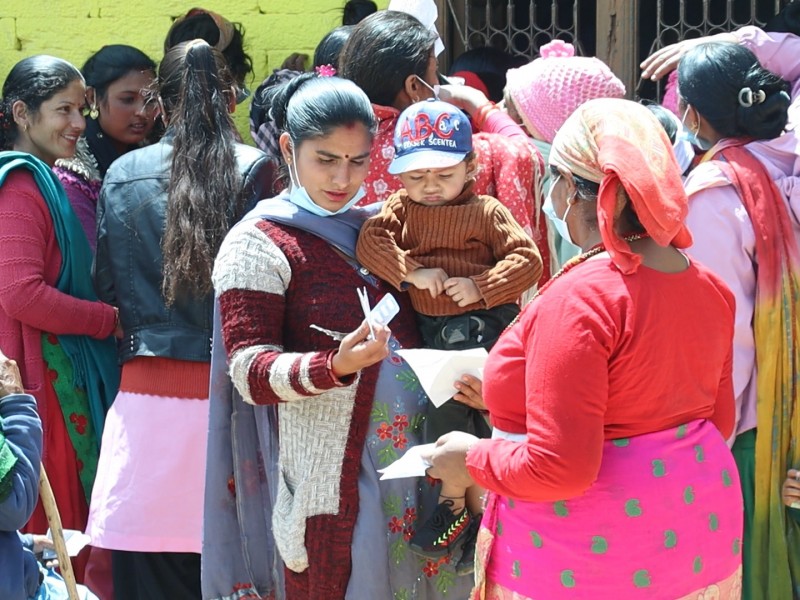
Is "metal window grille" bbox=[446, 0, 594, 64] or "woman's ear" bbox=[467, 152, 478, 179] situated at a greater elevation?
"metal window grille" bbox=[446, 0, 594, 64]

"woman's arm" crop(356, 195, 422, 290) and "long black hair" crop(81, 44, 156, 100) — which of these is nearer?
"woman's arm" crop(356, 195, 422, 290)

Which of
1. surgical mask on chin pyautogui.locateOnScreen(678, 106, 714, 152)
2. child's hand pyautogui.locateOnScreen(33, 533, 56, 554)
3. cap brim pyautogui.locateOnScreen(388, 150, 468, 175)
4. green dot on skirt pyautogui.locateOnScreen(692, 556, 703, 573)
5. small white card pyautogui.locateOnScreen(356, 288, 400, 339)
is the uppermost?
cap brim pyautogui.locateOnScreen(388, 150, 468, 175)

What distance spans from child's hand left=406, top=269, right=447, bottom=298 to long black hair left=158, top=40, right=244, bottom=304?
0.79 meters

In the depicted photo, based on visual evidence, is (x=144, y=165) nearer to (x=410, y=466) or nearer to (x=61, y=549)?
(x=61, y=549)

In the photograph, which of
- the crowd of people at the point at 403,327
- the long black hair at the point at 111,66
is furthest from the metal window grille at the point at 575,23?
the long black hair at the point at 111,66

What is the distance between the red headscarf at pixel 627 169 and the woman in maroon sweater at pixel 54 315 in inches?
82.0

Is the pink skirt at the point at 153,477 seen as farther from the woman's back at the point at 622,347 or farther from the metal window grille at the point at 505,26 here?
the metal window grille at the point at 505,26

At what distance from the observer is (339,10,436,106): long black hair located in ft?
11.2

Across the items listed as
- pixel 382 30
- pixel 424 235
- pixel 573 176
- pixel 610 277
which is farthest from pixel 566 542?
pixel 382 30

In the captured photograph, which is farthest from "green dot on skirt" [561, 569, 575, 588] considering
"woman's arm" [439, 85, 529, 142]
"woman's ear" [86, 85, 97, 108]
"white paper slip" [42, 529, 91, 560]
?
"woman's ear" [86, 85, 97, 108]

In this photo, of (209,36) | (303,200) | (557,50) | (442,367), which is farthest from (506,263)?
(209,36)

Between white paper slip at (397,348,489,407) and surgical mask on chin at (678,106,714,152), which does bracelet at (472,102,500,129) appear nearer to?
surgical mask on chin at (678,106,714,152)

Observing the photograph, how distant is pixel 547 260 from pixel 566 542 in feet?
5.09

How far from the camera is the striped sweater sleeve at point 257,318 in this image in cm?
273
